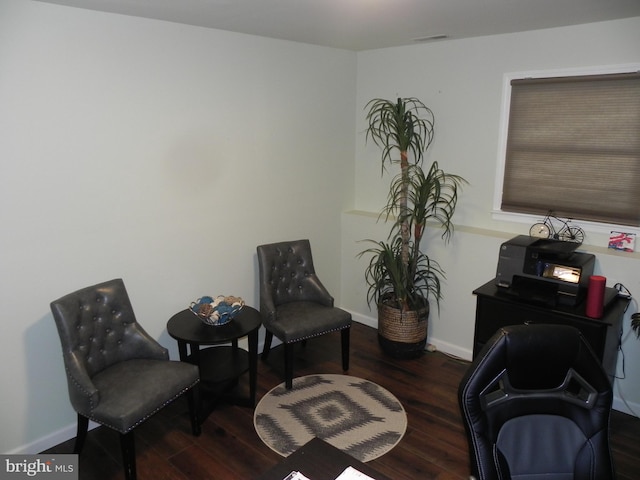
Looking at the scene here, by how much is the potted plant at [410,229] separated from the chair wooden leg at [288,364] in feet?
3.00

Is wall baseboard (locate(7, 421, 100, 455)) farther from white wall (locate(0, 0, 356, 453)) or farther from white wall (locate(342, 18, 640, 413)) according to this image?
white wall (locate(342, 18, 640, 413))

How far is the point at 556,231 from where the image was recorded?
346cm

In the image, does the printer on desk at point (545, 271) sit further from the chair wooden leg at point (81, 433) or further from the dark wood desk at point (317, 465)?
the chair wooden leg at point (81, 433)

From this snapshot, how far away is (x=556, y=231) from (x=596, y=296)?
825 millimetres

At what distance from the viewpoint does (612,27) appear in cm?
301

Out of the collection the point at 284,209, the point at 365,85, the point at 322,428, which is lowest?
the point at 322,428

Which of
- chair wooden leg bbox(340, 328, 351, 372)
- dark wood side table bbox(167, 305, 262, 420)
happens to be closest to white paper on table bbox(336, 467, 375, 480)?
dark wood side table bbox(167, 305, 262, 420)

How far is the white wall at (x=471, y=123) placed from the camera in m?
3.12

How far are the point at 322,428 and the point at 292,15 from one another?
2530 mm

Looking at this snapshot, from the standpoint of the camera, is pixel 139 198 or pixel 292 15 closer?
pixel 292 15

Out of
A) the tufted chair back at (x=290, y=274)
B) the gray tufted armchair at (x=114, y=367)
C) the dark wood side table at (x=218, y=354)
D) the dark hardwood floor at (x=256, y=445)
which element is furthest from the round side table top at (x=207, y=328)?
the dark hardwood floor at (x=256, y=445)

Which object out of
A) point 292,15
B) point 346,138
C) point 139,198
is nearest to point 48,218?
point 139,198

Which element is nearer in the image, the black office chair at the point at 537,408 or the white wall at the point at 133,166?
the black office chair at the point at 537,408

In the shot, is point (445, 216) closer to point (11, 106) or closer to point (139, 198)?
point (139, 198)
